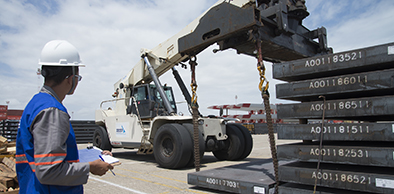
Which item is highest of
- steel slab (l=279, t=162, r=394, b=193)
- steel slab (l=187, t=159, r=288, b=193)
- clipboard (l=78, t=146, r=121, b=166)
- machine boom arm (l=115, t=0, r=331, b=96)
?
machine boom arm (l=115, t=0, r=331, b=96)

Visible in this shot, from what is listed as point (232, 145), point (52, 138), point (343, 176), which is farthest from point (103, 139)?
point (52, 138)

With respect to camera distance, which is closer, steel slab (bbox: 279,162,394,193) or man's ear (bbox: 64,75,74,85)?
man's ear (bbox: 64,75,74,85)

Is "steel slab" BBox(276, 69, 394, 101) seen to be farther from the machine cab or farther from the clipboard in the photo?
the machine cab

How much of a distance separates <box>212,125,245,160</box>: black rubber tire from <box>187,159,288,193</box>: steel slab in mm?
3017

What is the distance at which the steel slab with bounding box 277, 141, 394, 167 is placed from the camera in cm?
315

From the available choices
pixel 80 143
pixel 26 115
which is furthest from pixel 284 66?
pixel 80 143

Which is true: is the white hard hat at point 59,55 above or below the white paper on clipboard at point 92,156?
above

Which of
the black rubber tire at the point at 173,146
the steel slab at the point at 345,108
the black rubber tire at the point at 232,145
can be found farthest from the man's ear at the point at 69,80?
the black rubber tire at the point at 232,145

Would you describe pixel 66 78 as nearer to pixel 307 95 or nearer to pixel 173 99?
pixel 307 95

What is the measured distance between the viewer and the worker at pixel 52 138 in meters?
1.55

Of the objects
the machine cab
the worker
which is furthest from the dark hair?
the machine cab

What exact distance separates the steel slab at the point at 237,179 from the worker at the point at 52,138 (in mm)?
2955

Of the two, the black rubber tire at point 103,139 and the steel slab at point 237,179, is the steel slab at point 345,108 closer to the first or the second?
the steel slab at point 237,179

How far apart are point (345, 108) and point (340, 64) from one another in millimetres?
592
